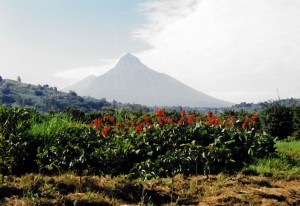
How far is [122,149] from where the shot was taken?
9.08m

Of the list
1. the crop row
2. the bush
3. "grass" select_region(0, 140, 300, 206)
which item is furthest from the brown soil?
the bush

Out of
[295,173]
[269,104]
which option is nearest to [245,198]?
[295,173]

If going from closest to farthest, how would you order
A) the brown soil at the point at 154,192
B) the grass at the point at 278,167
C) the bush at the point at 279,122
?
the brown soil at the point at 154,192 < the grass at the point at 278,167 < the bush at the point at 279,122

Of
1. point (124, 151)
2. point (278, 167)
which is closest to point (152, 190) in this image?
point (124, 151)

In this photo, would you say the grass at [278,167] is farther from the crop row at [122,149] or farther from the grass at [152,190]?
the crop row at [122,149]

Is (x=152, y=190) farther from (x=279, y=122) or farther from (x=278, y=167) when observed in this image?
(x=279, y=122)

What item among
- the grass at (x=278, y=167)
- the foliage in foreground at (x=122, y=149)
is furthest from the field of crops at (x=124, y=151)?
the grass at (x=278, y=167)

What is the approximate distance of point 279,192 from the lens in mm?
7332

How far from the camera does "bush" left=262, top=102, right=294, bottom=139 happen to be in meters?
21.5

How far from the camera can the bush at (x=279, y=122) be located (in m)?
21.5

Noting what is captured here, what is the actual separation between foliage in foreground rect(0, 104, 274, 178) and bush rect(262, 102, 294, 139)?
11.5 m

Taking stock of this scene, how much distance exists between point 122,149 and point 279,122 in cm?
1495

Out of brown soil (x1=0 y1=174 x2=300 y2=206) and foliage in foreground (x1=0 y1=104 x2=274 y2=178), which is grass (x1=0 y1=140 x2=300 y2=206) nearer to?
brown soil (x1=0 y1=174 x2=300 y2=206)

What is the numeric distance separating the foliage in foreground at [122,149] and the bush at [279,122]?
11493mm
